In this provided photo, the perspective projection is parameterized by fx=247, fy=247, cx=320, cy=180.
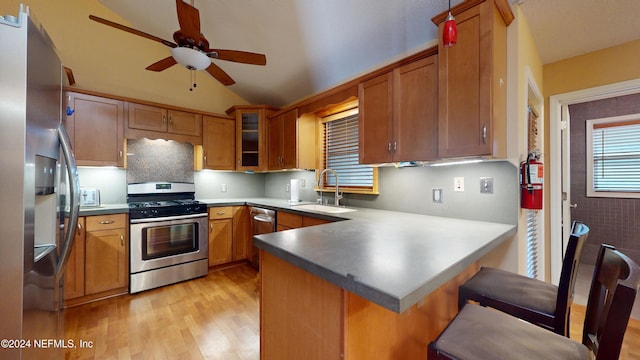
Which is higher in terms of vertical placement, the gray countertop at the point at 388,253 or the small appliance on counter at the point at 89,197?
the small appliance on counter at the point at 89,197

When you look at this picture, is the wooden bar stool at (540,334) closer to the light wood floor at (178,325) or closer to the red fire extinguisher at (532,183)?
the red fire extinguisher at (532,183)

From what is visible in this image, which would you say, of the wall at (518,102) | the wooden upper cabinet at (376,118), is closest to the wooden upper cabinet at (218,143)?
the wooden upper cabinet at (376,118)

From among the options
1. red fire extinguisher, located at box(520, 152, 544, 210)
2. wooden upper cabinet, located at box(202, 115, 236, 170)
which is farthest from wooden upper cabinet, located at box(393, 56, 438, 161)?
wooden upper cabinet, located at box(202, 115, 236, 170)

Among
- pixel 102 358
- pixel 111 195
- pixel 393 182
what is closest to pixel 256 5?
pixel 393 182

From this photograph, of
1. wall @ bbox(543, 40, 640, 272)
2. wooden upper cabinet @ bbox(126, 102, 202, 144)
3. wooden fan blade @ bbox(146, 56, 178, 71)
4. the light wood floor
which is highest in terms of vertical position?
wooden fan blade @ bbox(146, 56, 178, 71)

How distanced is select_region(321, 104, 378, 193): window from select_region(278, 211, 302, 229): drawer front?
2.27 ft

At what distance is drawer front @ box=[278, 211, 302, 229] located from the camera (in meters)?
2.51

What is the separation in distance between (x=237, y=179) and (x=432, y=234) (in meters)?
3.43

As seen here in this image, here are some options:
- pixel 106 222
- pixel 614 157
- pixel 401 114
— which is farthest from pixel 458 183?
pixel 614 157

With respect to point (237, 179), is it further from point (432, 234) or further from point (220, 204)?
point (432, 234)

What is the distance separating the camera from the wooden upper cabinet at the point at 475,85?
4.77ft

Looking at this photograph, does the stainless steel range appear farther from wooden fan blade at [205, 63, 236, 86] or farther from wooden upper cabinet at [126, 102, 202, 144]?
wooden fan blade at [205, 63, 236, 86]

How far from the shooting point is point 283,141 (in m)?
3.41

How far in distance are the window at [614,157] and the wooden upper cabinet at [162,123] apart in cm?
568
